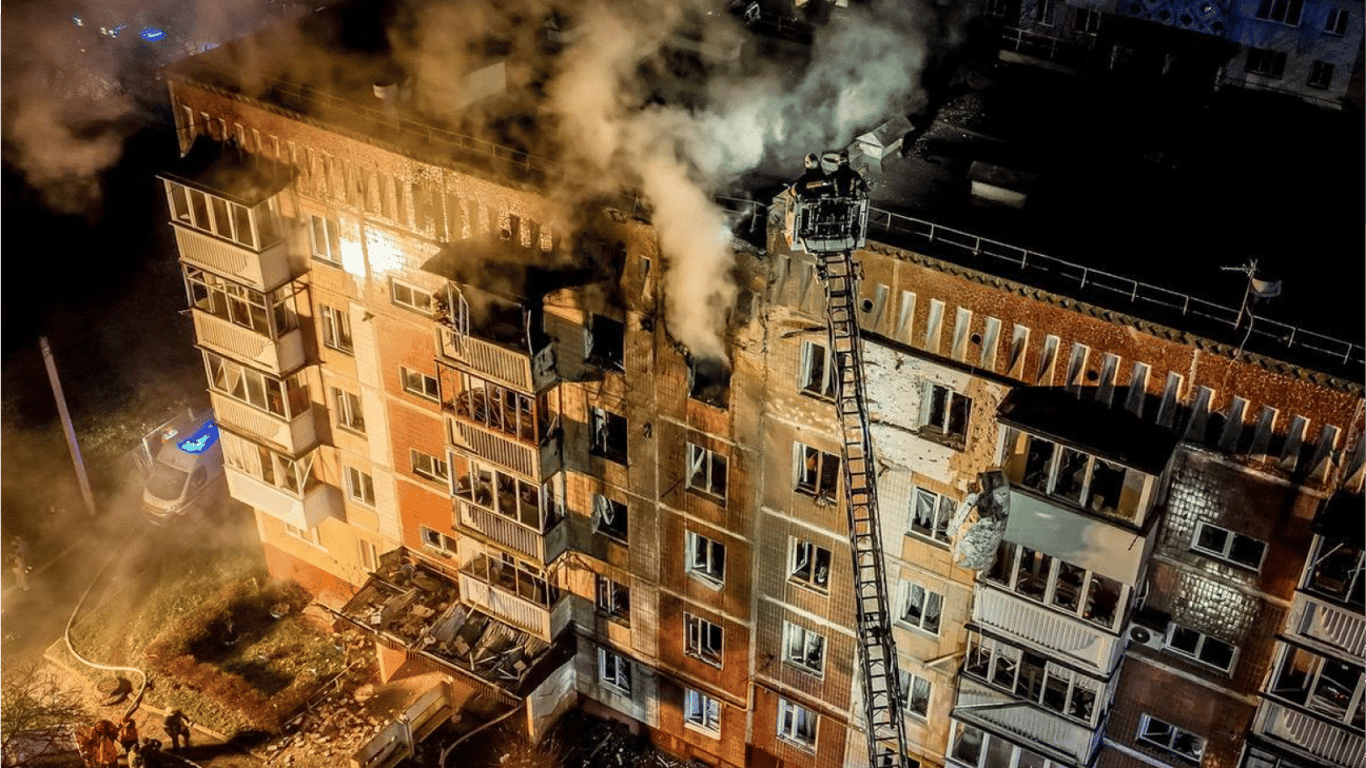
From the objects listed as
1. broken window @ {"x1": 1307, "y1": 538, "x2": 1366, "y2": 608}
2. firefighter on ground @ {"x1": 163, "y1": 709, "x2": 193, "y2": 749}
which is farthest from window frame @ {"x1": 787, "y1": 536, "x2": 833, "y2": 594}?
firefighter on ground @ {"x1": 163, "y1": 709, "x2": 193, "y2": 749}

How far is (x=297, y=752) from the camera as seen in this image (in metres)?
32.0

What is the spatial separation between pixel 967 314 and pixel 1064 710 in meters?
8.64

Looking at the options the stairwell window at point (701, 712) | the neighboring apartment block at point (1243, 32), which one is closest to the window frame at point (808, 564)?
the stairwell window at point (701, 712)

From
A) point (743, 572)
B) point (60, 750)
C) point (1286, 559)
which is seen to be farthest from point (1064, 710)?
point (60, 750)

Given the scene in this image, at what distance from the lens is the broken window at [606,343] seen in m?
27.2

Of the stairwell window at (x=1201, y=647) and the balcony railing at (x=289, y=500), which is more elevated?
the stairwell window at (x=1201, y=647)

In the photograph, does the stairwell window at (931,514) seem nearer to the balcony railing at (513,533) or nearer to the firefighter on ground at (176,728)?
the balcony railing at (513,533)

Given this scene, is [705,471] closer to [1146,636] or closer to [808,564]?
[808,564]

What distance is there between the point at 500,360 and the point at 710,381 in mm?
4744

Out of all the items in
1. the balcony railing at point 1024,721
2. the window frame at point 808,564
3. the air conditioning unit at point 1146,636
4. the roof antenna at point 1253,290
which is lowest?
the balcony railing at point 1024,721

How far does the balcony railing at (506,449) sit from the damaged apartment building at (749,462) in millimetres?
90

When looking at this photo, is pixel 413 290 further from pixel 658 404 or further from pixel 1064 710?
pixel 1064 710

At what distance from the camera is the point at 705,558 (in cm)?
2908

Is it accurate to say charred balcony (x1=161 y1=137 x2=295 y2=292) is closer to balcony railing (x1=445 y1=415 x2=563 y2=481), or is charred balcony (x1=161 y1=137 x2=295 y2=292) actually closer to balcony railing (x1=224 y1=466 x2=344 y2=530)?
balcony railing (x1=445 y1=415 x2=563 y2=481)
